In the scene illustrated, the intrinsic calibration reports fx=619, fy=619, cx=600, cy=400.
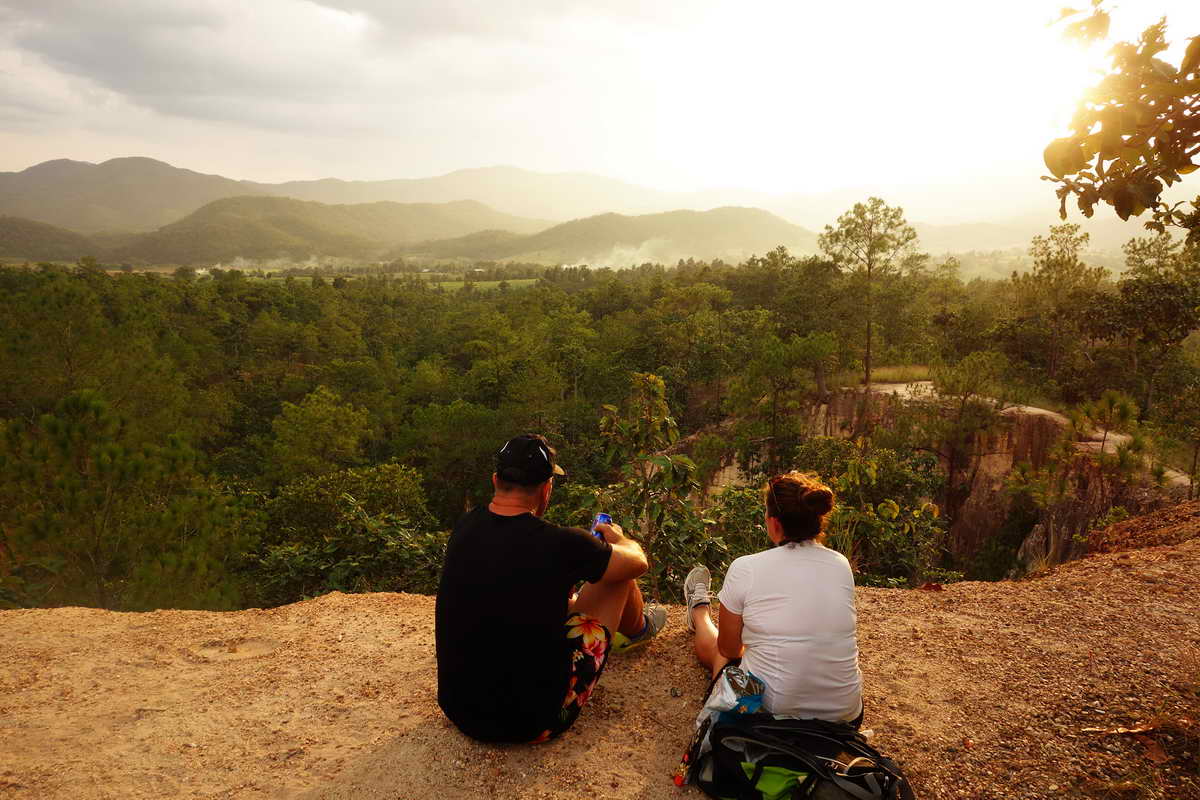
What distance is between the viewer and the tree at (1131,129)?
1.76 meters

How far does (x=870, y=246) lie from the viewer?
19469 mm

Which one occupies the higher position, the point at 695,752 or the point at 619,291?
the point at 619,291

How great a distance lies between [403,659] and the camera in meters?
3.76

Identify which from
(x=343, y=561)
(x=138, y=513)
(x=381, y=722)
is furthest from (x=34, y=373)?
(x=381, y=722)

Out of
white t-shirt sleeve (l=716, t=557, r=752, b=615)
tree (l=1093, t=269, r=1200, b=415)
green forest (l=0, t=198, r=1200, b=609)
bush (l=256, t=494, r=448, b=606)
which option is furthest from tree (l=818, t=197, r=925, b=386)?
white t-shirt sleeve (l=716, t=557, r=752, b=615)

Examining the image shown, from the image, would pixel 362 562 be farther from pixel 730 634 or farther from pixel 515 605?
pixel 730 634

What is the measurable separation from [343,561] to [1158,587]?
24.5 ft

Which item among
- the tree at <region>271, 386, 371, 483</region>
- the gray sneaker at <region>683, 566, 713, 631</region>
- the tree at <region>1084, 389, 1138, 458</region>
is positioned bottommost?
the tree at <region>271, 386, 371, 483</region>

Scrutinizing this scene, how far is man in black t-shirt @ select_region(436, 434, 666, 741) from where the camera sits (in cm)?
243

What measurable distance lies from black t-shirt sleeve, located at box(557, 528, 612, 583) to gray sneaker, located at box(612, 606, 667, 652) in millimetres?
1094

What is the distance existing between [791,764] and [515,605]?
1136mm

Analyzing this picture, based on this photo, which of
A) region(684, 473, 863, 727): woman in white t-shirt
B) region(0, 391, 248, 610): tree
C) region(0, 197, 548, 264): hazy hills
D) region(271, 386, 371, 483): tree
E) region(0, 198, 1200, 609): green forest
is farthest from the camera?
region(0, 197, 548, 264): hazy hills

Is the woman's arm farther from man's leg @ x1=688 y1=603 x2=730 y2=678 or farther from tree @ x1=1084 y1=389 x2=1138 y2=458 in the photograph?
tree @ x1=1084 y1=389 x2=1138 y2=458

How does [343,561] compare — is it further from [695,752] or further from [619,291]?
[619,291]
